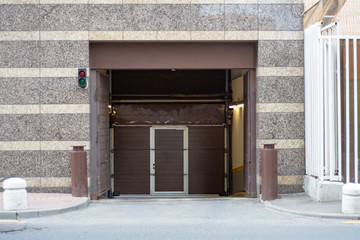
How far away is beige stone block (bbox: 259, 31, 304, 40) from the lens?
43.8 feet

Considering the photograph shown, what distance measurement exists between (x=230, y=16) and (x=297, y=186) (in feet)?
15.2

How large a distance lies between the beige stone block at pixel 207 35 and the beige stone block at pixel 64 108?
323cm

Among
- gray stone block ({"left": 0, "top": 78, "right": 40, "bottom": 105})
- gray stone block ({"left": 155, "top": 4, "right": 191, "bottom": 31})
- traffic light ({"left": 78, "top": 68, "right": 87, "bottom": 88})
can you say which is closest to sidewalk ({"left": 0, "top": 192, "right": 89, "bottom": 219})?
gray stone block ({"left": 0, "top": 78, "right": 40, "bottom": 105})

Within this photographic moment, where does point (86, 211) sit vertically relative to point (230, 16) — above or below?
below

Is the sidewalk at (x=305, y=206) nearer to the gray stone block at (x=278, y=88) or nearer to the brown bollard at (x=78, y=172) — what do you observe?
the gray stone block at (x=278, y=88)

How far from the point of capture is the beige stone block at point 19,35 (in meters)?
13.3

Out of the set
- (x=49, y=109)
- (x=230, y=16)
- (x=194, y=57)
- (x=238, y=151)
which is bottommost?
(x=238, y=151)

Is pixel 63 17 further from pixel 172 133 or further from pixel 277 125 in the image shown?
pixel 172 133

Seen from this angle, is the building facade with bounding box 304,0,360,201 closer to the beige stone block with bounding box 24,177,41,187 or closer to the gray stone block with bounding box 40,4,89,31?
the gray stone block with bounding box 40,4,89,31

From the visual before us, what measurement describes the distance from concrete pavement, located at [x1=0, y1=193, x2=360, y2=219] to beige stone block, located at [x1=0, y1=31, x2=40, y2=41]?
3.91m

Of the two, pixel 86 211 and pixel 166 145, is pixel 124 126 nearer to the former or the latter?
pixel 166 145

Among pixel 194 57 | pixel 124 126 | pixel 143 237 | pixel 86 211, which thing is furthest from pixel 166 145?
pixel 143 237

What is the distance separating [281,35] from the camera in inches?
527

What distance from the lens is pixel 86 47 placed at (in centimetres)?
1334
